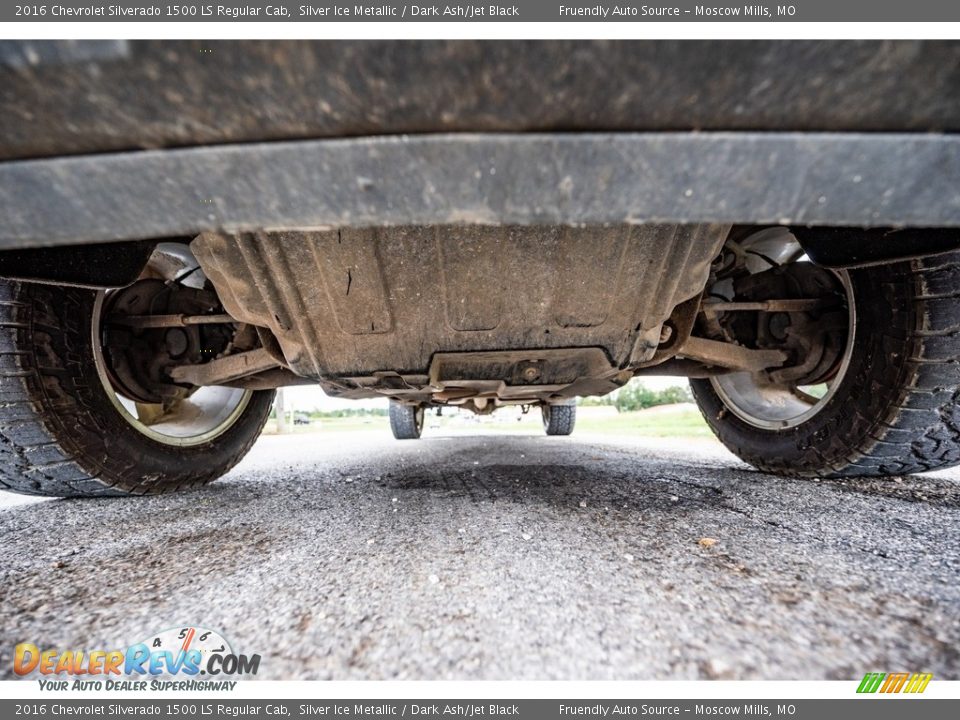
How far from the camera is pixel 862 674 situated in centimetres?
41

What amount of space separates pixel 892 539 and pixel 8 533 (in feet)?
6.50

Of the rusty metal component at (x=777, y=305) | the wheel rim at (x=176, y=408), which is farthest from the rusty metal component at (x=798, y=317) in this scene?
the wheel rim at (x=176, y=408)

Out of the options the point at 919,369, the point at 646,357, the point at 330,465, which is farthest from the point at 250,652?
the point at 330,465

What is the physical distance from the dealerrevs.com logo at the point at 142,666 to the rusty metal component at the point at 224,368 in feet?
2.64

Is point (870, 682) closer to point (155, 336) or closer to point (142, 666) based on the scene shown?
point (142, 666)

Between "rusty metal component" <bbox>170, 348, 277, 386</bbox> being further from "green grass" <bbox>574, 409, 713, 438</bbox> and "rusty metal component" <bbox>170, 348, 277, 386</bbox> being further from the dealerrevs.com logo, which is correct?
"green grass" <bbox>574, 409, 713, 438</bbox>

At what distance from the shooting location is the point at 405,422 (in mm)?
3756

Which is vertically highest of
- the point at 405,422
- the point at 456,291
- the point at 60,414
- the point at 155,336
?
the point at 456,291

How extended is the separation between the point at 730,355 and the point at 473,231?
3.33 ft

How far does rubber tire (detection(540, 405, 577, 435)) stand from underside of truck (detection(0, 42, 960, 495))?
8.43 ft

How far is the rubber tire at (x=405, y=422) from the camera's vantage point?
3.66 metres

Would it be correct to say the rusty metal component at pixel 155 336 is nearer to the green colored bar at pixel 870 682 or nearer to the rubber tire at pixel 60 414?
the rubber tire at pixel 60 414

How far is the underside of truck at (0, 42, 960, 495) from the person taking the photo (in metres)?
A: 0.33

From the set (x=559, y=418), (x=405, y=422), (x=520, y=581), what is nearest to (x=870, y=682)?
(x=520, y=581)
